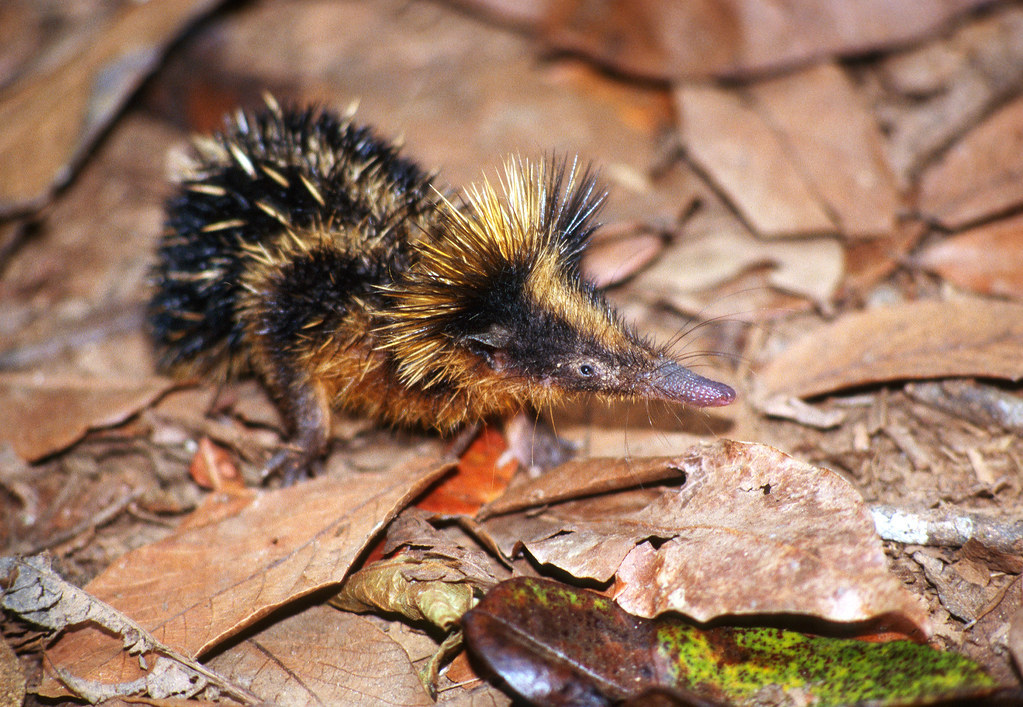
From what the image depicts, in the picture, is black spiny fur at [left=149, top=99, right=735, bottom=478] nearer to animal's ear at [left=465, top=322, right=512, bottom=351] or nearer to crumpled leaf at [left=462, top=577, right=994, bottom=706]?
animal's ear at [left=465, top=322, right=512, bottom=351]

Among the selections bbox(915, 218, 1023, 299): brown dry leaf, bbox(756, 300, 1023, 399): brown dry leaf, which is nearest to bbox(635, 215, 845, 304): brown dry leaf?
bbox(756, 300, 1023, 399): brown dry leaf

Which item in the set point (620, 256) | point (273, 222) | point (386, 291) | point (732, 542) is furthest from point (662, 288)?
point (273, 222)

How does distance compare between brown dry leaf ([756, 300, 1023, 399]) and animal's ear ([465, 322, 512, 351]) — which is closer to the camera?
animal's ear ([465, 322, 512, 351])

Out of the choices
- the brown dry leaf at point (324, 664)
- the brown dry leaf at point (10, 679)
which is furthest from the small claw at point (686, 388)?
the brown dry leaf at point (10, 679)

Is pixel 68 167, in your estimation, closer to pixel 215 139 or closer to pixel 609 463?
pixel 215 139

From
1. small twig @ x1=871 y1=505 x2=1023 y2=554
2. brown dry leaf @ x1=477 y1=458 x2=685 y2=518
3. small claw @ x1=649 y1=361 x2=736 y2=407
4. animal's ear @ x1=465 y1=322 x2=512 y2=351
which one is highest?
animal's ear @ x1=465 y1=322 x2=512 y2=351

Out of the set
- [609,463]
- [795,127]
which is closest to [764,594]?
[609,463]

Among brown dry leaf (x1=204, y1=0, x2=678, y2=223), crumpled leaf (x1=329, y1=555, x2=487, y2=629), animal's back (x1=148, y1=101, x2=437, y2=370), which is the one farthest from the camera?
brown dry leaf (x1=204, y1=0, x2=678, y2=223)

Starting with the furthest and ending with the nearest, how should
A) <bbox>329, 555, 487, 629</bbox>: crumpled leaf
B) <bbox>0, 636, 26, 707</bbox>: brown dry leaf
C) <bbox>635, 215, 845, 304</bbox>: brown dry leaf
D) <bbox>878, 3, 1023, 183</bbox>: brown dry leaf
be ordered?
<bbox>878, 3, 1023, 183</bbox>: brown dry leaf < <bbox>635, 215, 845, 304</bbox>: brown dry leaf < <bbox>0, 636, 26, 707</bbox>: brown dry leaf < <bbox>329, 555, 487, 629</bbox>: crumpled leaf
